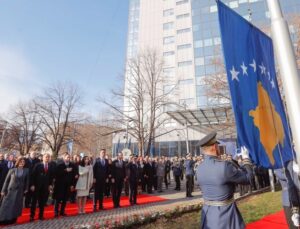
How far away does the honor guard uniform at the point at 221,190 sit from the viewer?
3215 mm

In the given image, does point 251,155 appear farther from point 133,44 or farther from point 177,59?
point 133,44

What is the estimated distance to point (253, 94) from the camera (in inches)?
141

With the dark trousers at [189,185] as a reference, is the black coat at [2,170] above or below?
above

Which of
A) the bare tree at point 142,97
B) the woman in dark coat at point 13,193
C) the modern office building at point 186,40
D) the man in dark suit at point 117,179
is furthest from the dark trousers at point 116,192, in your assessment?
the modern office building at point 186,40

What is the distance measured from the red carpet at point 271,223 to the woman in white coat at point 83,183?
5543 mm

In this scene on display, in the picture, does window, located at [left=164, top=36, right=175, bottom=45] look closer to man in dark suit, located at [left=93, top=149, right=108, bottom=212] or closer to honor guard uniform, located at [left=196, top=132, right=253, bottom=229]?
man in dark suit, located at [left=93, top=149, right=108, bottom=212]

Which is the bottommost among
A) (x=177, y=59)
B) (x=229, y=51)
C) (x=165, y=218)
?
(x=165, y=218)

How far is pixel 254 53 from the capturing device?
392 cm

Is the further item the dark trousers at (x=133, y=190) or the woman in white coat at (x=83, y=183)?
the dark trousers at (x=133, y=190)

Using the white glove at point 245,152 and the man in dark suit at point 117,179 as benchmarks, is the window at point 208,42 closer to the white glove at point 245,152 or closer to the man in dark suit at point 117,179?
the man in dark suit at point 117,179

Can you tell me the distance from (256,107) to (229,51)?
2.77ft

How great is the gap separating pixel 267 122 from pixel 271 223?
15.2ft

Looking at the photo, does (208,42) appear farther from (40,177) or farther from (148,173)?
(40,177)

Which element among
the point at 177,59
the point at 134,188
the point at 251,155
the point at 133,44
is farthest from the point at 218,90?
the point at 133,44
